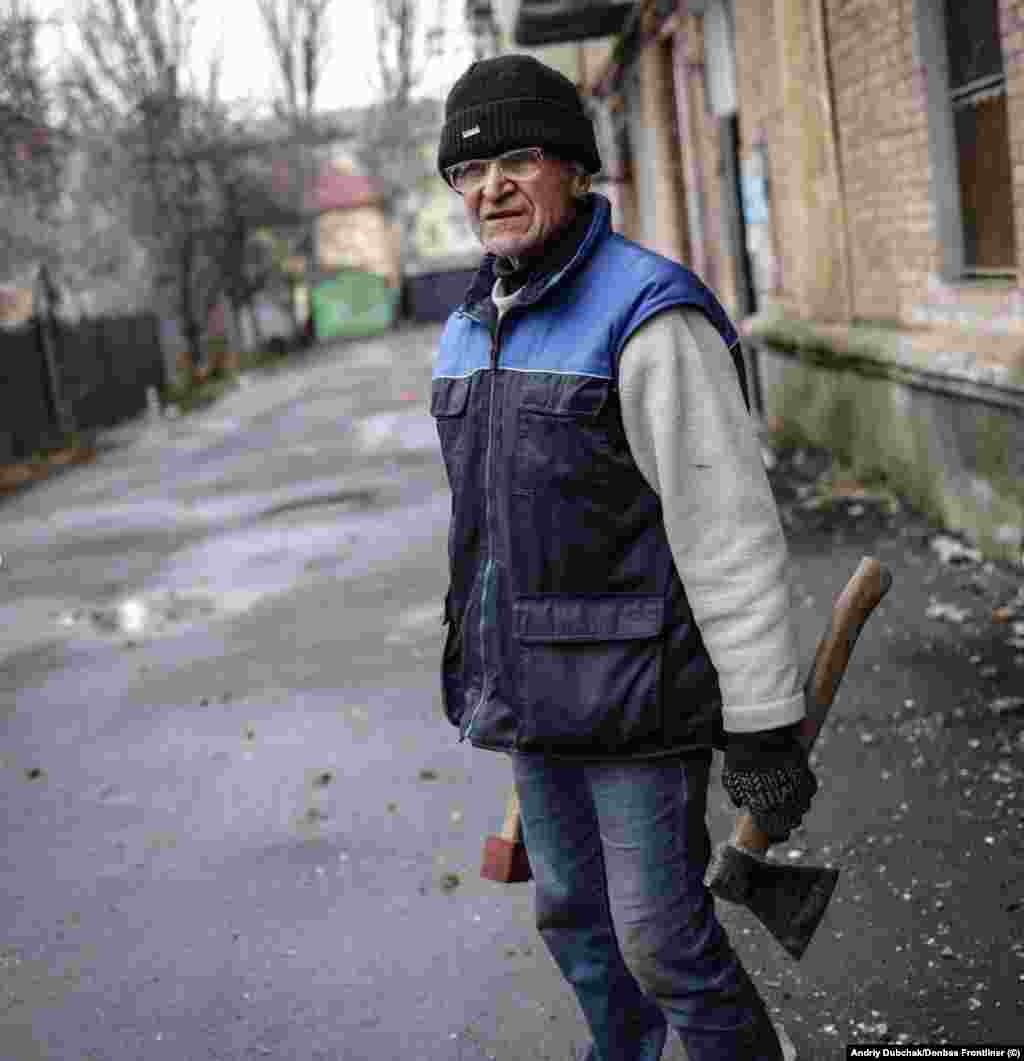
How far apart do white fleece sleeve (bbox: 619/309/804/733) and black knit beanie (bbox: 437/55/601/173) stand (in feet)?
1.31

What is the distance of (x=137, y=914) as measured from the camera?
162 inches

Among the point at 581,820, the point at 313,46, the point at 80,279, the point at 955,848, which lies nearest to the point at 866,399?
the point at 955,848

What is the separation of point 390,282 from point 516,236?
53.2 meters

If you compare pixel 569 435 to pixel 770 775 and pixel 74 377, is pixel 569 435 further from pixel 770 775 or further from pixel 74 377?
pixel 74 377

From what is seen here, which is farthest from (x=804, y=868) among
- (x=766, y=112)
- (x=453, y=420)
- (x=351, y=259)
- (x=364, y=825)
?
(x=351, y=259)

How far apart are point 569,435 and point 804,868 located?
0.91m

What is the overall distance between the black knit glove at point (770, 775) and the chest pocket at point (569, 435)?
1.55 ft

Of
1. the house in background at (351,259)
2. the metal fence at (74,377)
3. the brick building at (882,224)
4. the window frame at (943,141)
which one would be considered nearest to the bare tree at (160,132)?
the metal fence at (74,377)

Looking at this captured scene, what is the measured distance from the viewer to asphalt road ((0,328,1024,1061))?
3352mm

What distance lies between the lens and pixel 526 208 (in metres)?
2.40

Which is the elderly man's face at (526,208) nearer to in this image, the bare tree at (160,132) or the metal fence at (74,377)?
the metal fence at (74,377)

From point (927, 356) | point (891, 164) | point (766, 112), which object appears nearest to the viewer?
point (927, 356)

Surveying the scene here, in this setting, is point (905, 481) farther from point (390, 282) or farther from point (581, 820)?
point (390, 282)

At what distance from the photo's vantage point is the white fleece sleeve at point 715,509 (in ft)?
7.27
